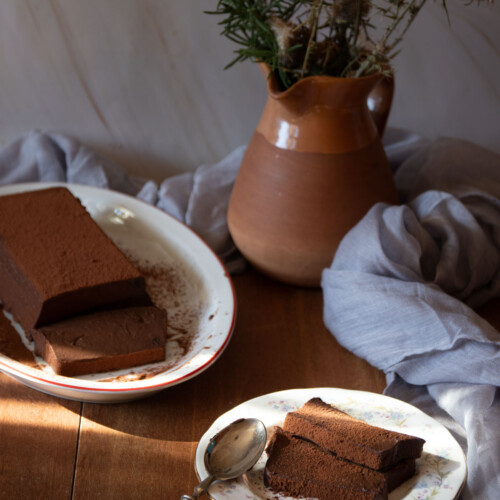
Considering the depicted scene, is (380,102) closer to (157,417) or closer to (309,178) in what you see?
(309,178)

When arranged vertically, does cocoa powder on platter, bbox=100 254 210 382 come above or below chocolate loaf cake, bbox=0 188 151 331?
below

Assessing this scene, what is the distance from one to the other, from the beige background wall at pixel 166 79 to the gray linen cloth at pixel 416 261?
2.5 inches

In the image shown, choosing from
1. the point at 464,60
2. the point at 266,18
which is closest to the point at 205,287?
the point at 266,18

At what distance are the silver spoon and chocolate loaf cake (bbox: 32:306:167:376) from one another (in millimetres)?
154

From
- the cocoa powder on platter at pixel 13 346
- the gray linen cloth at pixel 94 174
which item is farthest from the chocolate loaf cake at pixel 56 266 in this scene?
the gray linen cloth at pixel 94 174

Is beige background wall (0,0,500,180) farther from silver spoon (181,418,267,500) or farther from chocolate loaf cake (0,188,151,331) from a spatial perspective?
silver spoon (181,418,267,500)

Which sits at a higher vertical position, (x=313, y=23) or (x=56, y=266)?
(x=313, y=23)

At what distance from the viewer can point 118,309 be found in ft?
2.67

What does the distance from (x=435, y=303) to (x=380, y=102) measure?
297 mm

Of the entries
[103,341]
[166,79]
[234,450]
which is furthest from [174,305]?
[166,79]

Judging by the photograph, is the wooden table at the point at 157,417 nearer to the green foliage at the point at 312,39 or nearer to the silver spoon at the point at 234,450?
the silver spoon at the point at 234,450

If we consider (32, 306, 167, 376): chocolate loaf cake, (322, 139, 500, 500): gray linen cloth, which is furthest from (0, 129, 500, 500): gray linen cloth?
(32, 306, 167, 376): chocolate loaf cake

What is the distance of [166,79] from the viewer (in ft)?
3.64

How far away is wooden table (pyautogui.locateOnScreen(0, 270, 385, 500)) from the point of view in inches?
25.3
